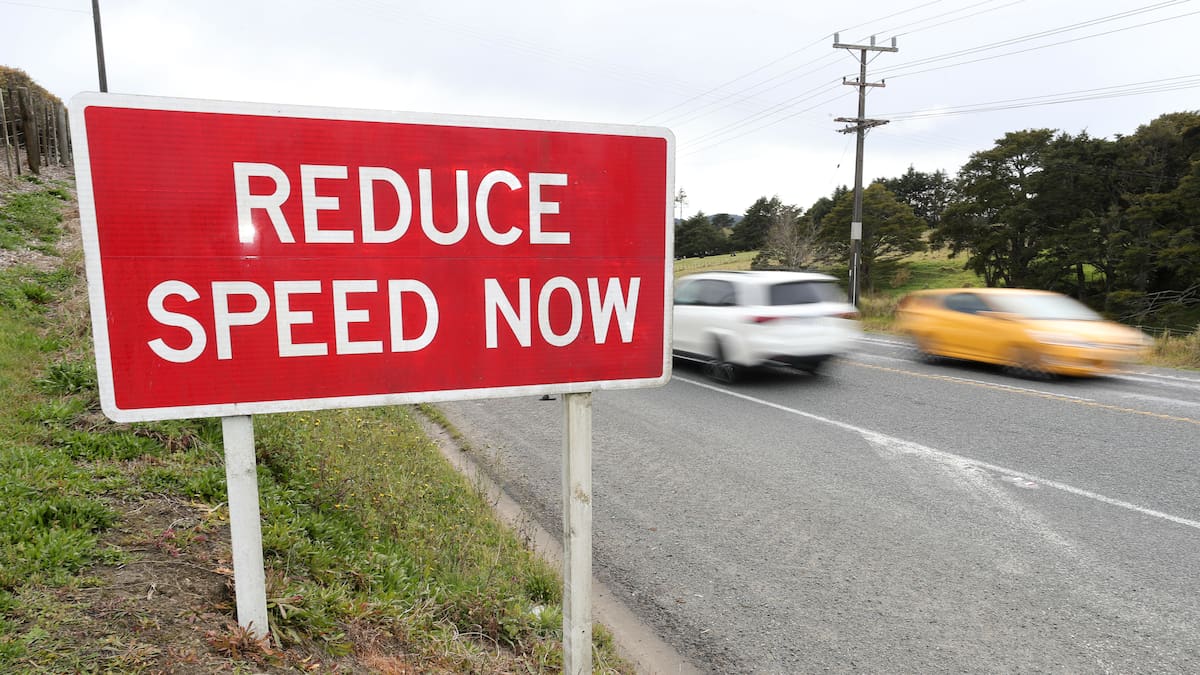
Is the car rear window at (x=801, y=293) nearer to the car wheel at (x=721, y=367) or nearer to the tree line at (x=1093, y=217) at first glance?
the car wheel at (x=721, y=367)

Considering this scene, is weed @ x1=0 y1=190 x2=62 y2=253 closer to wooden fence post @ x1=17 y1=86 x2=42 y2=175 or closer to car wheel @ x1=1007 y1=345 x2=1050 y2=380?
wooden fence post @ x1=17 y1=86 x2=42 y2=175

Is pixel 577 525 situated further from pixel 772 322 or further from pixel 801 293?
pixel 801 293

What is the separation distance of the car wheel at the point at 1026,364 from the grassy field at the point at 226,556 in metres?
9.15

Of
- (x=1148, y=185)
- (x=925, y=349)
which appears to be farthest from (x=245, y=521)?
(x=1148, y=185)

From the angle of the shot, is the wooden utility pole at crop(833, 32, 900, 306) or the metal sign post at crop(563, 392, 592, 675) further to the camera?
the wooden utility pole at crop(833, 32, 900, 306)

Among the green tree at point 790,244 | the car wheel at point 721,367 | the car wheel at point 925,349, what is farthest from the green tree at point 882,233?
the car wheel at point 721,367

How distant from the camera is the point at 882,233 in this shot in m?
46.8

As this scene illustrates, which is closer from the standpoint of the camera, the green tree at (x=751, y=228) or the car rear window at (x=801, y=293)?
the car rear window at (x=801, y=293)

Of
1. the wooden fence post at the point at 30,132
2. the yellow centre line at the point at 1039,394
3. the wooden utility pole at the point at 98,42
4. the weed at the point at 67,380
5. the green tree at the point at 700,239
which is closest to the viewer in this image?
the weed at the point at 67,380

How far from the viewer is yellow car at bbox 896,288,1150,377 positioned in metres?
9.95

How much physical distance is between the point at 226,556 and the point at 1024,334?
36.3 ft

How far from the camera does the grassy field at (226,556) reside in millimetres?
2180

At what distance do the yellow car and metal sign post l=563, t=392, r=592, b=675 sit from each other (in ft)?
34.1

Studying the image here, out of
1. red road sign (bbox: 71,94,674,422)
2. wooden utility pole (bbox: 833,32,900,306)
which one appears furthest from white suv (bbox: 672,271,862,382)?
wooden utility pole (bbox: 833,32,900,306)
